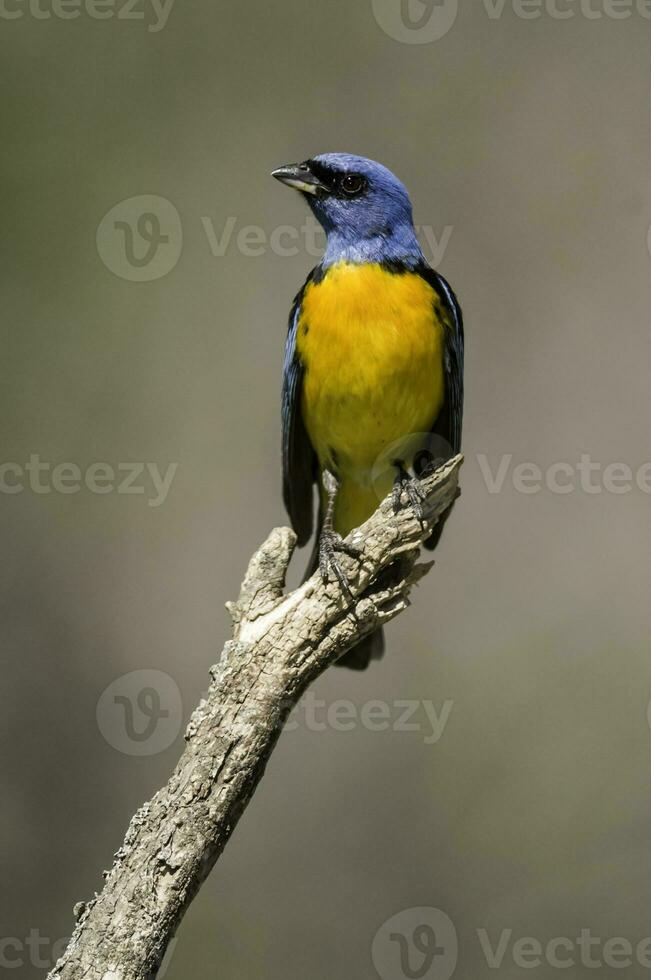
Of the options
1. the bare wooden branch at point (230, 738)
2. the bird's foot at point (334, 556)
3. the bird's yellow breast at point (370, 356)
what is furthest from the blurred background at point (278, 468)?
the bare wooden branch at point (230, 738)

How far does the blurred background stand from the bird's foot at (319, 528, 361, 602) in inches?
82.6

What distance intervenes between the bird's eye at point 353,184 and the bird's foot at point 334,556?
1.52 metres

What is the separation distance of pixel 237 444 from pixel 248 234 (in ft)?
4.35

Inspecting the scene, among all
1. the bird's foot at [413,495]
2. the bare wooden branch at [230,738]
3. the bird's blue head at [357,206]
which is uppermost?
the bird's blue head at [357,206]

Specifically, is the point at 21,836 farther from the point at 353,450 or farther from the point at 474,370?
the point at 474,370

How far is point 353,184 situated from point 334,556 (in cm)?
189

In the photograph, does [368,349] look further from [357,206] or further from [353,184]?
[353,184]

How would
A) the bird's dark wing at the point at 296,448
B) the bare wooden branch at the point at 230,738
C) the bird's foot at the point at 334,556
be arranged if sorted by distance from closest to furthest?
the bare wooden branch at the point at 230,738 < the bird's foot at the point at 334,556 < the bird's dark wing at the point at 296,448

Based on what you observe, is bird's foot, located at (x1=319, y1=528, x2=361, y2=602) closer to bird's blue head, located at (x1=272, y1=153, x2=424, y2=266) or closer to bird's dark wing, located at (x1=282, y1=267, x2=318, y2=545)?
bird's dark wing, located at (x1=282, y1=267, x2=318, y2=545)

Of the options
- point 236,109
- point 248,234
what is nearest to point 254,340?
point 248,234

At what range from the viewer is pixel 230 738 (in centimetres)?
355

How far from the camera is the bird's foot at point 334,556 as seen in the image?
3850 mm

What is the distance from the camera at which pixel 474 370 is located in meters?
6.74

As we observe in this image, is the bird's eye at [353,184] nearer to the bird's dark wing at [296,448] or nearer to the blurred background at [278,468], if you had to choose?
the bird's dark wing at [296,448]
